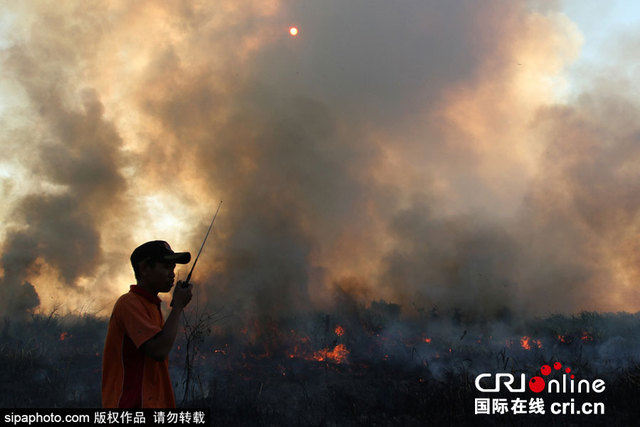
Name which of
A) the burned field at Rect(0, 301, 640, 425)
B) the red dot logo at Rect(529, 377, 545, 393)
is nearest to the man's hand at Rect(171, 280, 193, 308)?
the burned field at Rect(0, 301, 640, 425)

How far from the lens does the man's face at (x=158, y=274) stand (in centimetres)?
331

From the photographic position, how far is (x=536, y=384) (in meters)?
12.8

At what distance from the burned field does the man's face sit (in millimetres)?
5258

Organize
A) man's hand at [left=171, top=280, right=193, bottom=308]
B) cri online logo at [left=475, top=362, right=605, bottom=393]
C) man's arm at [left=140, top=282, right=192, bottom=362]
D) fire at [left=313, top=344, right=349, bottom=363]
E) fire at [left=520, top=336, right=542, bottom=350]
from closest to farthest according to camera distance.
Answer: man's arm at [left=140, top=282, right=192, bottom=362]
man's hand at [left=171, top=280, right=193, bottom=308]
cri online logo at [left=475, top=362, right=605, bottom=393]
fire at [left=313, top=344, right=349, bottom=363]
fire at [left=520, top=336, right=542, bottom=350]

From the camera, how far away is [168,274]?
337cm

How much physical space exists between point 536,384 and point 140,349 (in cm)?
1362

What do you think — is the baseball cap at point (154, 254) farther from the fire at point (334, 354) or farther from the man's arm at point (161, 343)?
the fire at point (334, 354)

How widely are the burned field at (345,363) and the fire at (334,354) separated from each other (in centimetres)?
5

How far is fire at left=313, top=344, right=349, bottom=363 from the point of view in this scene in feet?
53.0

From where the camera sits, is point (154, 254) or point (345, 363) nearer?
point (154, 254)

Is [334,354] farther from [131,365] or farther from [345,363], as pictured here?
[131,365]

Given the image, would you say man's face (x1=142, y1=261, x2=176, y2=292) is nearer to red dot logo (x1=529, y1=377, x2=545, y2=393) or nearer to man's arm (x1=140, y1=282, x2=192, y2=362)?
man's arm (x1=140, y1=282, x2=192, y2=362)

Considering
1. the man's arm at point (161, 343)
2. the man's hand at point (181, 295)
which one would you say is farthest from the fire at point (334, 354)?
the man's arm at point (161, 343)

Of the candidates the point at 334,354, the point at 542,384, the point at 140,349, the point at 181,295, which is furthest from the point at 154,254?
the point at 334,354
